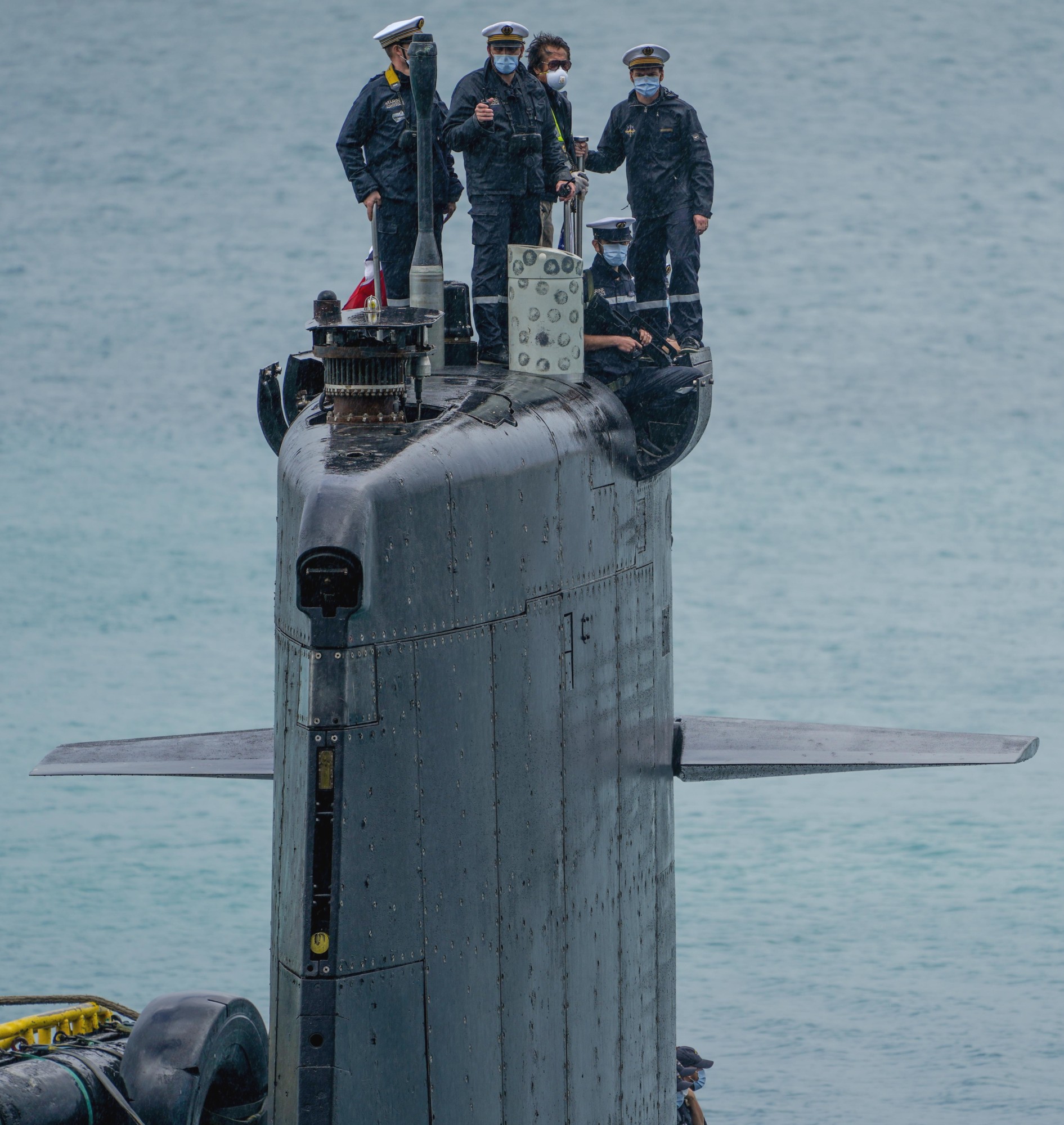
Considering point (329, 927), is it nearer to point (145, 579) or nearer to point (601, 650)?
point (601, 650)

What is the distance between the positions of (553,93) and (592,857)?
233 inches

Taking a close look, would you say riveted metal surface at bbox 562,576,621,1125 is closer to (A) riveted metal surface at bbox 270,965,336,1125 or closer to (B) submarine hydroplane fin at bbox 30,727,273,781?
(A) riveted metal surface at bbox 270,965,336,1125

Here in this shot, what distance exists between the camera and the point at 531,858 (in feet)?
22.8

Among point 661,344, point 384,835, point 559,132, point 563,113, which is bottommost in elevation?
point 384,835

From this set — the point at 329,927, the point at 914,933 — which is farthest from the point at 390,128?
the point at 914,933

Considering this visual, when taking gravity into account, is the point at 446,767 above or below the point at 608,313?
below

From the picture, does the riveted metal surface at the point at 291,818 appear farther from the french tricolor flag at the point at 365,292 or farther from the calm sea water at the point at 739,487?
the calm sea water at the point at 739,487

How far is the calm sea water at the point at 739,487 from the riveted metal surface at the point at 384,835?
45.9 ft

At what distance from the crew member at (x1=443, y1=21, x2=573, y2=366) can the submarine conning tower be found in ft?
11.1

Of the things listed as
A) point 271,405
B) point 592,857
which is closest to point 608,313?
point 271,405

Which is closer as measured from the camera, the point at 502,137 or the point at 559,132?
the point at 502,137

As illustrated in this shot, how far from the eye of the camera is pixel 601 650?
26.0 ft

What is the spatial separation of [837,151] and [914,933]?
102 ft

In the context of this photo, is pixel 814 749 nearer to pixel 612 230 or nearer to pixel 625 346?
pixel 625 346
